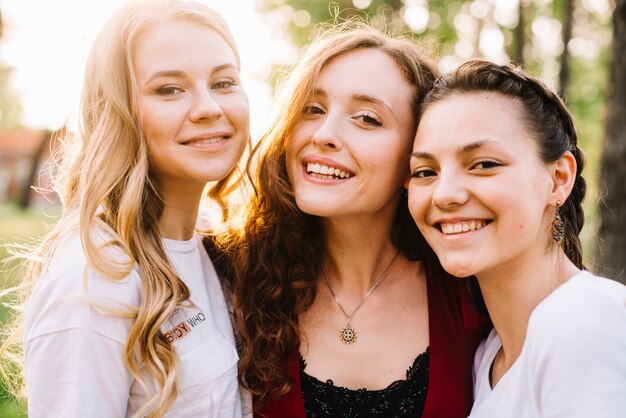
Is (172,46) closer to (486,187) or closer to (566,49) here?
(486,187)

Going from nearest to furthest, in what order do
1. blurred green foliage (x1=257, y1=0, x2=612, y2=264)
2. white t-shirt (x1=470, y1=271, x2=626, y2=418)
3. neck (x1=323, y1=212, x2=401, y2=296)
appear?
white t-shirt (x1=470, y1=271, x2=626, y2=418), neck (x1=323, y1=212, x2=401, y2=296), blurred green foliage (x1=257, y1=0, x2=612, y2=264)

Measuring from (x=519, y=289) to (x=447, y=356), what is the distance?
0.53 metres

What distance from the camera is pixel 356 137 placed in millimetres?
2922

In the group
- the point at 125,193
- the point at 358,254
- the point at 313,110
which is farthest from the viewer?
the point at 358,254

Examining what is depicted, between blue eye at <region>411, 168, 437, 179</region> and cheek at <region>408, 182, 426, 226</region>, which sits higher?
blue eye at <region>411, 168, 437, 179</region>

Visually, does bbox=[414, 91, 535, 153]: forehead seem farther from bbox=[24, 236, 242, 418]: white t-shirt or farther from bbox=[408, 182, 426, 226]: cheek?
bbox=[24, 236, 242, 418]: white t-shirt

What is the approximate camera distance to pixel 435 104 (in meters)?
2.73

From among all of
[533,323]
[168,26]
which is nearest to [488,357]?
[533,323]

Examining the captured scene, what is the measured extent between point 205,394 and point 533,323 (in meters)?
1.28

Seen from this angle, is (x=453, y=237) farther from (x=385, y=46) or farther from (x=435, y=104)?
(x=385, y=46)

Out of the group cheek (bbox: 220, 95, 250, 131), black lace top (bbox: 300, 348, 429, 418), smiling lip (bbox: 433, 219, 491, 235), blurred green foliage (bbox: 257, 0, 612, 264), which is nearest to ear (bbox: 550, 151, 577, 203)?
smiling lip (bbox: 433, 219, 491, 235)

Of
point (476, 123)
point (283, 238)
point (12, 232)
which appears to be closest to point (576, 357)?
point (476, 123)

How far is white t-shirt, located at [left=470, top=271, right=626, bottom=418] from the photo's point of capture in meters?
2.00

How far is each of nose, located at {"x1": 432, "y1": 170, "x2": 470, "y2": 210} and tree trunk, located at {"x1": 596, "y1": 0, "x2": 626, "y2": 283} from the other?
319 centimetres
